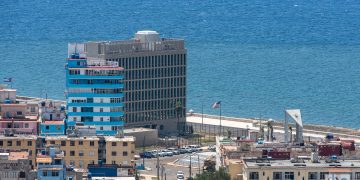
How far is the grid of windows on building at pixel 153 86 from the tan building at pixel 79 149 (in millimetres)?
29337

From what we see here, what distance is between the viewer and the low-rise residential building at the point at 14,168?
338ft

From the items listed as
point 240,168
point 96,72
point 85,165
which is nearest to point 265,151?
point 240,168

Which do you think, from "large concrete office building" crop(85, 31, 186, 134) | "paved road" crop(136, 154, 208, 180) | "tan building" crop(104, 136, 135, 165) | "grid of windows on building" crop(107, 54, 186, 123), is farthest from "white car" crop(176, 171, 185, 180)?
"grid of windows on building" crop(107, 54, 186, 123)

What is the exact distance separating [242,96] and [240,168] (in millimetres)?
70727

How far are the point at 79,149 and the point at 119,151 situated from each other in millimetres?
2062

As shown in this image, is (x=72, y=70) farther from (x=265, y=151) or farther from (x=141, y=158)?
(x=265, y=151)

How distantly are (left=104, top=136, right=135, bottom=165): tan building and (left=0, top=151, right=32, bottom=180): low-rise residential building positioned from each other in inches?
419

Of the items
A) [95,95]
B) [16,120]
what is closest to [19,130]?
[16,120]

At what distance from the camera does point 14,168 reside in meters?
104

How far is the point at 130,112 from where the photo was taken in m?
147

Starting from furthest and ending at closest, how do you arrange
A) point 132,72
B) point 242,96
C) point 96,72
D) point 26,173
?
point 242,96 → point 132,72 → point 96,72 → point 26,173

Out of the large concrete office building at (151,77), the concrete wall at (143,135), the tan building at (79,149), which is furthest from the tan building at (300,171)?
the large concrete office building at (151,77)

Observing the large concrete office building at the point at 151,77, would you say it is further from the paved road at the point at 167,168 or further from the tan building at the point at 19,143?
the tan building at the point at 19,143

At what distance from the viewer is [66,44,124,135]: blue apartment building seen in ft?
427
